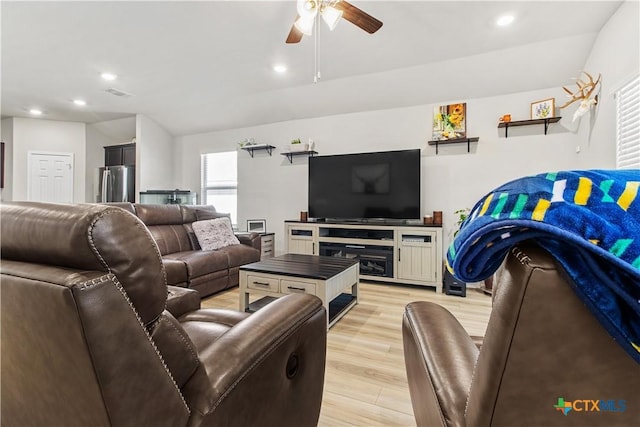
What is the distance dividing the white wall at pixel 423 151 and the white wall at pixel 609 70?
0.37 m

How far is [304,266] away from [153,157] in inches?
176

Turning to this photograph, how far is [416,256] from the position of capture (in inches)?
142

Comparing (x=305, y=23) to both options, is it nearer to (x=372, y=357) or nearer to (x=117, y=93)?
(x=372, y=357)

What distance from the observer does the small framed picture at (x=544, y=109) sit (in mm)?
3301

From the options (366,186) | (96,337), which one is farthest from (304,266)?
(96,337)

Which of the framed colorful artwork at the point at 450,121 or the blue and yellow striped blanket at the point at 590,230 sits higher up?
the framed colorful artwork at the point at 450,121

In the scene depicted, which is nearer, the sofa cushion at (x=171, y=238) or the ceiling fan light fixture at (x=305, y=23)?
the ceiling fan light fixture at (x=305, y=23)

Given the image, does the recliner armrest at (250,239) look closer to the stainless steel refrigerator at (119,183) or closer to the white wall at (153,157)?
the white wall at (153,157)

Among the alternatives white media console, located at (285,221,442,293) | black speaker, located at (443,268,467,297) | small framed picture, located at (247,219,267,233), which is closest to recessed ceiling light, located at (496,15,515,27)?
white media console, located at (285,221,442,293)

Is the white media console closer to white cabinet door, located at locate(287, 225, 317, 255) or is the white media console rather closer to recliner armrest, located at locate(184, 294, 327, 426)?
white cabinet door, located at locate(287, 225, 317, 255)

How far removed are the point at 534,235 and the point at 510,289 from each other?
95 mm

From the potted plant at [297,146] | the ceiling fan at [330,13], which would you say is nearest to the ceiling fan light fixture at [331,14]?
the ceiling fan at [330,13]

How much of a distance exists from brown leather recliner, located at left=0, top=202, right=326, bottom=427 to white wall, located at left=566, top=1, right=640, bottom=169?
3378 mm

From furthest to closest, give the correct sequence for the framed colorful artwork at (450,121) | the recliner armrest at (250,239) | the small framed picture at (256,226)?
the small framed picture at (256,226), the recliner armrest at (250,239), the framed colorful artwork at (450,121)
